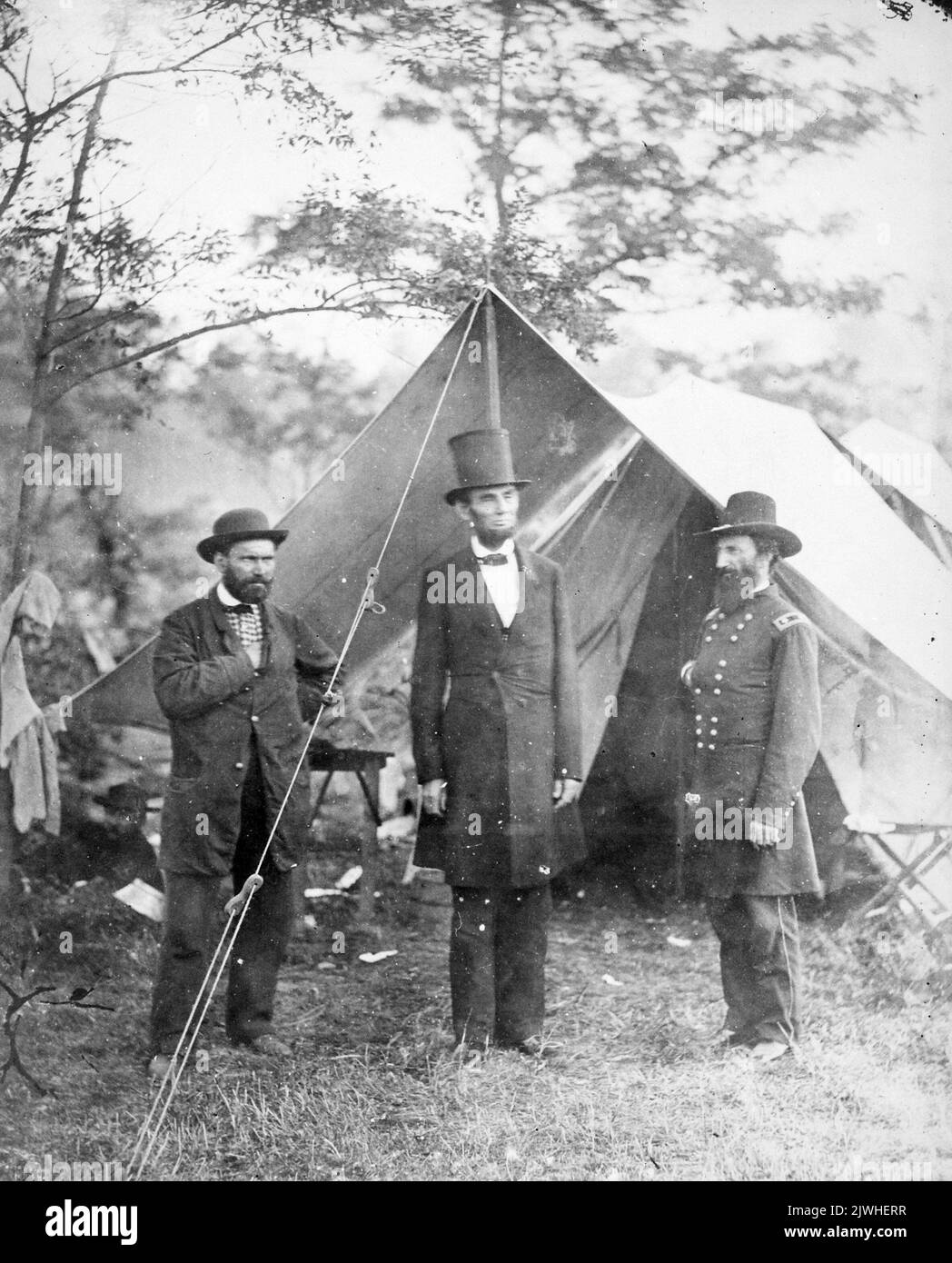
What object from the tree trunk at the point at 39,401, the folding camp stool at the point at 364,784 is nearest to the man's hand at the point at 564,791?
the folding camp stool at the point at 364,784

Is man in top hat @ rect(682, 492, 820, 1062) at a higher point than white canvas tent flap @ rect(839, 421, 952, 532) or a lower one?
lower

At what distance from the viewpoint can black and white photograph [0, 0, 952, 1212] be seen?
4.11m

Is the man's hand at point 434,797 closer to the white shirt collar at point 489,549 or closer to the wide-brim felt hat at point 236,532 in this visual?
the white shirt collar at point 489,549

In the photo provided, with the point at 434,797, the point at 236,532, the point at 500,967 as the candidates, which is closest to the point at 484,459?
the point at 236,532

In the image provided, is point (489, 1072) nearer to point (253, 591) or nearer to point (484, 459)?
point (253, 591)

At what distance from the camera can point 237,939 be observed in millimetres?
4113

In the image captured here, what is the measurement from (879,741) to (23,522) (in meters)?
3.22

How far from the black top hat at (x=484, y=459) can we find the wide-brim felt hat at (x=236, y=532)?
2.24 ft

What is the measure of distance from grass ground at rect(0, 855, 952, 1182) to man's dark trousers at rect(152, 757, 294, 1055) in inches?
4.6

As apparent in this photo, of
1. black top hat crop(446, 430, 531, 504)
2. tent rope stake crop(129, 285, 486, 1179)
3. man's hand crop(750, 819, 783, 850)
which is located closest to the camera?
tent rope stake crop(129, 285, 486, 1179)

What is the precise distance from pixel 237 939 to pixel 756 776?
6.18 ft

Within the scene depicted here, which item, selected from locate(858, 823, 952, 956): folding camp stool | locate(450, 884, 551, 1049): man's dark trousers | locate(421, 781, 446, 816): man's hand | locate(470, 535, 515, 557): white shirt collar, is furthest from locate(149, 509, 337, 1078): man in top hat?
locate(858, 823, 952, 956): folding camp stool

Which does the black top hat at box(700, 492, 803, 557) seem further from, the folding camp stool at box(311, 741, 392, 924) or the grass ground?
the folding camp stool at box(311, 741, 392, 924)

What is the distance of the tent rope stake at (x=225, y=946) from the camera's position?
4012 mm
